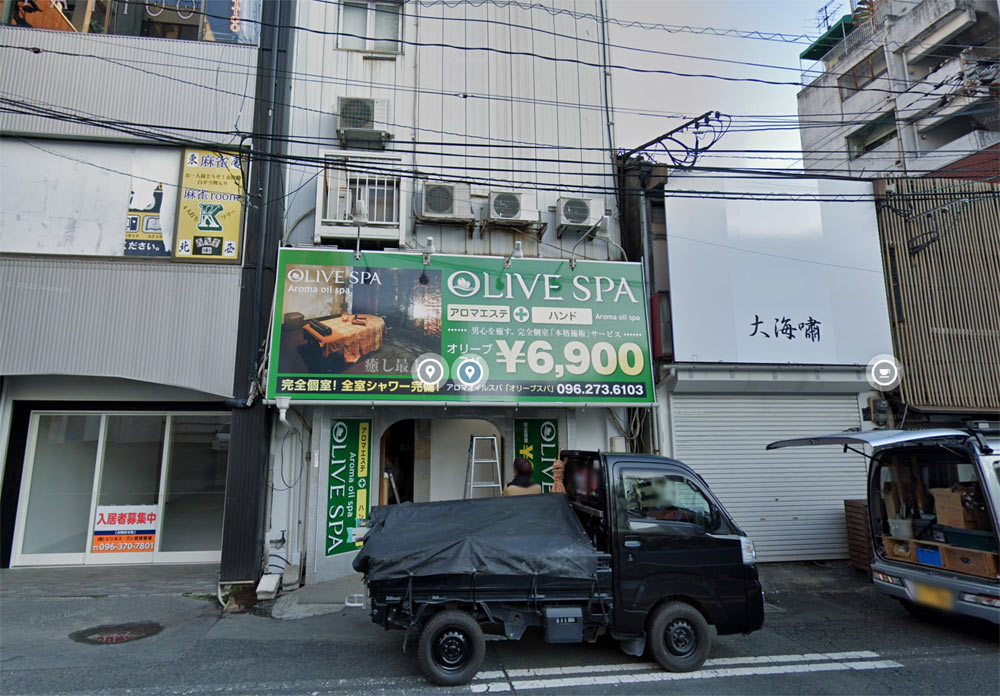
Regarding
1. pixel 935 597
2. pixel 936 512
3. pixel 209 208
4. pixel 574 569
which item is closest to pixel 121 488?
pixel 209 208

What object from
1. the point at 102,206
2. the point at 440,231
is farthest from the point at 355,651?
the point at 102,206

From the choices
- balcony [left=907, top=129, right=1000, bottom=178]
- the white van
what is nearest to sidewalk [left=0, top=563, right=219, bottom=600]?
the white van

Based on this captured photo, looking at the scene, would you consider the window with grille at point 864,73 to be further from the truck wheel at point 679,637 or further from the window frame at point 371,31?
the truck wheel at point 679,637

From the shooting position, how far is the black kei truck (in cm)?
502

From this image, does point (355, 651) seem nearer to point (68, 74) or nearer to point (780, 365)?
point (780, 365)

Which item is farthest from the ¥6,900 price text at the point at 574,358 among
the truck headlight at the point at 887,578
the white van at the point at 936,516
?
the truck headlight at the point at 887,578

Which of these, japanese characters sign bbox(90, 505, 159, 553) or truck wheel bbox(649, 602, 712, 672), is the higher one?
japanese characters sign bbox(90, 505, 159, 553)

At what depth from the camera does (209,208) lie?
30.0 ft

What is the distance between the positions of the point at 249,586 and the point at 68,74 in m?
8.88

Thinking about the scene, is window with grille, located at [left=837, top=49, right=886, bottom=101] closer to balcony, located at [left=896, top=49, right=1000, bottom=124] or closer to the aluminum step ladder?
balcony, located at [left=896, top=49, right=1000, bottom=124]

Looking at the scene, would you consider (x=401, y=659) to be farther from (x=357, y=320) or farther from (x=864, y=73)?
(x=864, y=73)

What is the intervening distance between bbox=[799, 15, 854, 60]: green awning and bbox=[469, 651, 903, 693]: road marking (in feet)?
107

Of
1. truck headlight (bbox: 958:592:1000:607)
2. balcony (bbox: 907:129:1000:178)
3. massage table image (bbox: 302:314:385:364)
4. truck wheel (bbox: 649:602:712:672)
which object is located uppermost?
balcony (bbox: 907:129:1000:178)

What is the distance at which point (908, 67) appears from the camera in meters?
25.9
